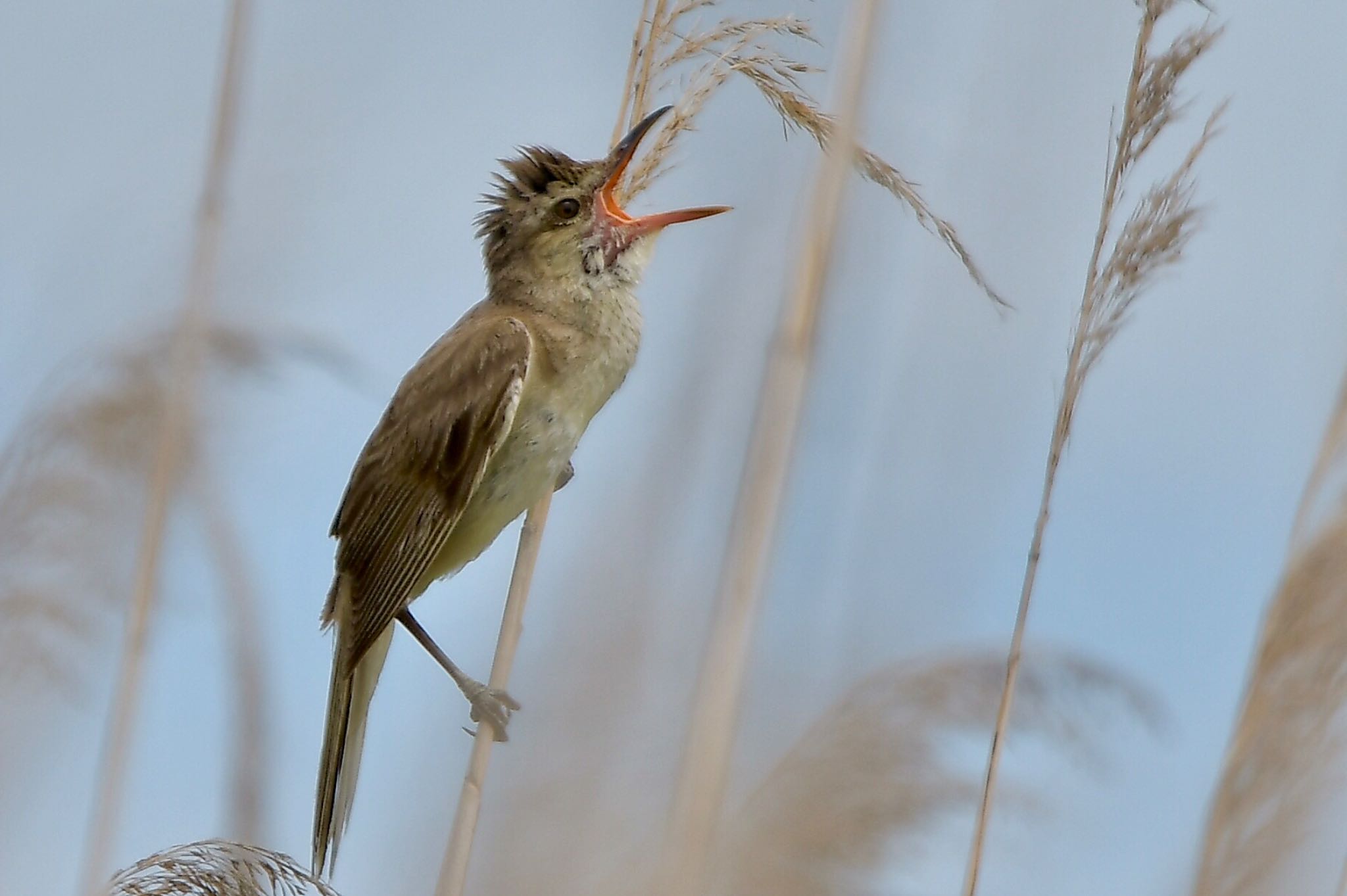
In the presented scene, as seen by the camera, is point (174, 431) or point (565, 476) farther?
point (565, 476)

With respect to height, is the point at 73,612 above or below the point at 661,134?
below

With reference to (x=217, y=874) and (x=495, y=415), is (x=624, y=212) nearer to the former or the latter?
(x=495, y=415)

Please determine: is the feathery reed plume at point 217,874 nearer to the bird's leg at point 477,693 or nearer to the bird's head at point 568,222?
the bird's leg at point 477,693

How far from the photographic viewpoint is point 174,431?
6.80 feet

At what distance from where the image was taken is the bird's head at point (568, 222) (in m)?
2.64

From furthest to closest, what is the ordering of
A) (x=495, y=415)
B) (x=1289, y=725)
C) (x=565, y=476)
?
(x=565, y=476) → (x=495, y=415) → (x=1289, y=725)

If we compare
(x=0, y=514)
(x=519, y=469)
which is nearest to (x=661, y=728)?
(x=519, y=469)

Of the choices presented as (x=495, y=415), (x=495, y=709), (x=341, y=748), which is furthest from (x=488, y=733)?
(x=495, y=415)

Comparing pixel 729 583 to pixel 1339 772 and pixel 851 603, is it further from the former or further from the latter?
pixel 1339 772

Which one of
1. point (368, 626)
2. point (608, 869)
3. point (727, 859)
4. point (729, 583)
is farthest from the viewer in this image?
point (368, 626)

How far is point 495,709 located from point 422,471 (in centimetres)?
58

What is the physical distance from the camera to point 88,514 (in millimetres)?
2268

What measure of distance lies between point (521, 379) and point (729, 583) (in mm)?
1107

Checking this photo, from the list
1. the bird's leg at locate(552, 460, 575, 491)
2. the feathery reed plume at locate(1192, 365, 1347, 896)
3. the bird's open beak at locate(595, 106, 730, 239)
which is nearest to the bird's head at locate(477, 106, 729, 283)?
the bird's open beak at locate(595, 106, 730, 239)
